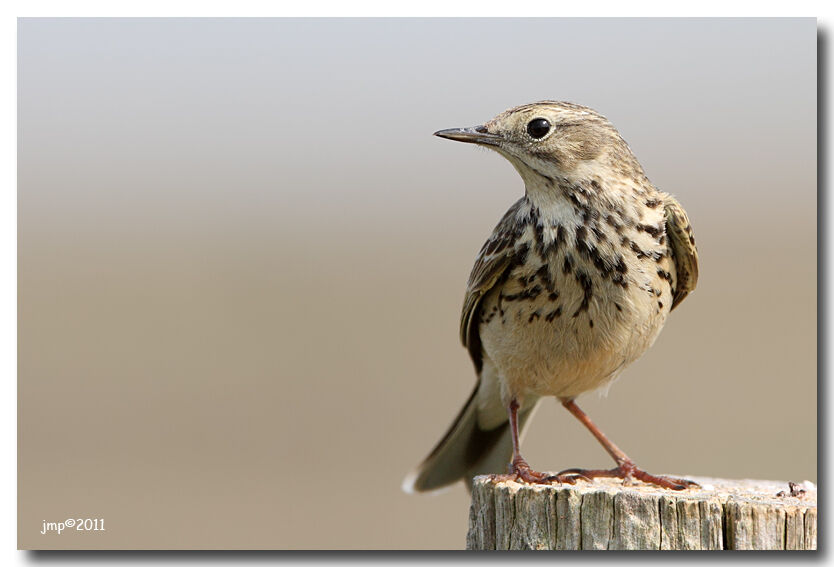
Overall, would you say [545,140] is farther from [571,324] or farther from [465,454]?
[465,454]

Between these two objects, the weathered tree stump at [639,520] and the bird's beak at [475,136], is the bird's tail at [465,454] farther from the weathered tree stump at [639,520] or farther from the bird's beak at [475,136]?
the bird's beak at [475,136]

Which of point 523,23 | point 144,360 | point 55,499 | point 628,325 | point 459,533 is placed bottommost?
point 459,533

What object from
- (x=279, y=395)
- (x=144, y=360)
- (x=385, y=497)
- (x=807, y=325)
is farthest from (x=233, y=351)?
(x=807, y=325)

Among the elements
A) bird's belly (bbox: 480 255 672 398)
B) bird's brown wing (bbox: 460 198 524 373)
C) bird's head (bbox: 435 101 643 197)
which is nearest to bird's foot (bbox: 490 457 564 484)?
bird's belly (bbox: 480 255 672 398)

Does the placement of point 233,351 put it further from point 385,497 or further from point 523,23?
point 523,23

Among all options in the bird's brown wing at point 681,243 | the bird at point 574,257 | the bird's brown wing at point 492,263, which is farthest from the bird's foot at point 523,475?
the bird's brown wing at point 681,243

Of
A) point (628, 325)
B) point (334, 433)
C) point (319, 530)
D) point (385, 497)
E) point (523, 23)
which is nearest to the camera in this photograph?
point (628, 325)
